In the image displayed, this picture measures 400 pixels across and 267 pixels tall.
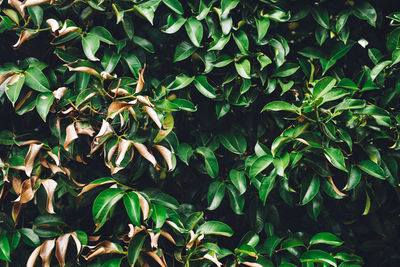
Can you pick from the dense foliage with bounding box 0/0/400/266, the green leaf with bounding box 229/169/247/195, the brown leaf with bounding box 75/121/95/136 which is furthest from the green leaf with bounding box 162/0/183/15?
the green leaf with bounding box 229/169/247/195

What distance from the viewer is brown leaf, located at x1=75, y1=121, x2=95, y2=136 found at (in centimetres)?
123

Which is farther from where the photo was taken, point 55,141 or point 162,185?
point 162,185

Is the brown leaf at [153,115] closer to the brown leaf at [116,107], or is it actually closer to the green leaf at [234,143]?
the brown leaf at [116,107]

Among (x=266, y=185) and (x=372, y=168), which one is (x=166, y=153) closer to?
(x=266, y=185)

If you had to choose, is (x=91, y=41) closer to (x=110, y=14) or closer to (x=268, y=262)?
(x=110, y=14)

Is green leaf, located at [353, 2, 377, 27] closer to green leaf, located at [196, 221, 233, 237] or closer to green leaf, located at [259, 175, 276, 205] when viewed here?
green leaf, located at [259, 175, 276, 205]

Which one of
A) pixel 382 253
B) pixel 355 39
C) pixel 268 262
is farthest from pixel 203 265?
pixel 355 39

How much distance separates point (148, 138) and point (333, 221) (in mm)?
848

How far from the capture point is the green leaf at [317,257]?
1.30 metres

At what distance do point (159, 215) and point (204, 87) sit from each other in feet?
1.55

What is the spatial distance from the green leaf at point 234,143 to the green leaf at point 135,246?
0.45m

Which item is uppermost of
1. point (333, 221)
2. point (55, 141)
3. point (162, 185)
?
point (55, 141)

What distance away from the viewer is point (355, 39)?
1.60m

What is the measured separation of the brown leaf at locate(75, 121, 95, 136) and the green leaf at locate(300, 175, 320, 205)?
0.73 m
